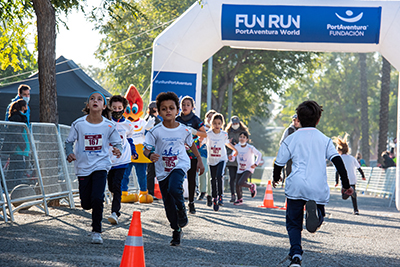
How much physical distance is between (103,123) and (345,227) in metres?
4.79

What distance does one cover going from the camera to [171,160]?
6.54 m

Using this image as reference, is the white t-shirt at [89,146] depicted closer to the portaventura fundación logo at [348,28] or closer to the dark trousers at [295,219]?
the dark trousers at [295,219]

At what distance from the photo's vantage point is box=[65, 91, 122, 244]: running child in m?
6.60

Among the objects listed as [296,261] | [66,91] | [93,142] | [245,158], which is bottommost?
[296,261]

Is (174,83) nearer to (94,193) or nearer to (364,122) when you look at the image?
(94,193)

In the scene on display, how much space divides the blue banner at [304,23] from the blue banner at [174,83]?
1.65 meters

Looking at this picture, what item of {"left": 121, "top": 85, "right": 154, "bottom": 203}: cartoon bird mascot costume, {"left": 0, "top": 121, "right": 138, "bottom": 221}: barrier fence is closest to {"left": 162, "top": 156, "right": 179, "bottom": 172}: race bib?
{"left": 0, "top": 121, "right": 138, "bottom": 221}: barrier fence

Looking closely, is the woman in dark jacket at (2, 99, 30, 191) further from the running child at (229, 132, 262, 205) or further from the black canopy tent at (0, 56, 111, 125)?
the black canopy tent at (0, 56, 111, 125)

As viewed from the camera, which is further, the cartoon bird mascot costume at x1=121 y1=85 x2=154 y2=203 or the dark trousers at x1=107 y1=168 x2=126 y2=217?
the cartoon bird mascot costume at x1=121 y1=85 x2=154 y2=203

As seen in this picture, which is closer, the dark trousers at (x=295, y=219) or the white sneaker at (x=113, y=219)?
the dark trousers at (x=295, y=219)

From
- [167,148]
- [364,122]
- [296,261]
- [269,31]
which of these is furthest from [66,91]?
[364,122]

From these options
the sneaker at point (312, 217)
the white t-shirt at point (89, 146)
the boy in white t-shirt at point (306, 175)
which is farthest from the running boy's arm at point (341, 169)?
the white t-shirt at point (89, 146)

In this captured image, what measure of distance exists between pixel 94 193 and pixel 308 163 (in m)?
2.51

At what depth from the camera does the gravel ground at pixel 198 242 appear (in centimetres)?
553
